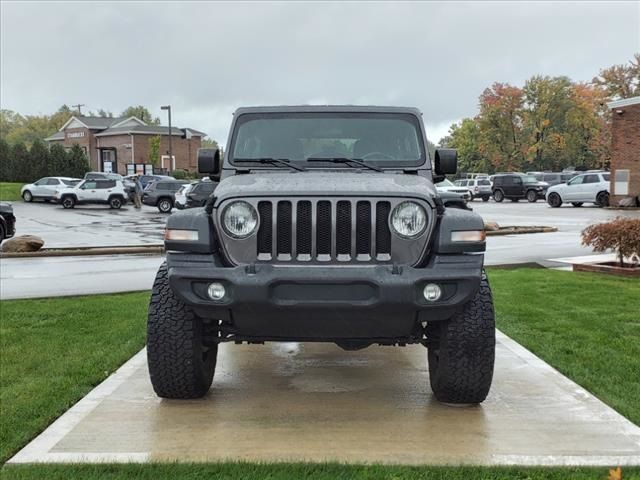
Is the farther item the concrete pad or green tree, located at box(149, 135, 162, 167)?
green tree, located at box(149, 135, 162, 167)

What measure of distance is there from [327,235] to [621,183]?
31.0 meters

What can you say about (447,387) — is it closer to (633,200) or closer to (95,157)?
(633,200)

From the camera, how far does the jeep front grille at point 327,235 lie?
3.89 meters

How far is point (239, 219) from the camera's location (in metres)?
3.95

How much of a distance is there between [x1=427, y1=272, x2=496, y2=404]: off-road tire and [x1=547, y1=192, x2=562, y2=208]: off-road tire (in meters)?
31.7

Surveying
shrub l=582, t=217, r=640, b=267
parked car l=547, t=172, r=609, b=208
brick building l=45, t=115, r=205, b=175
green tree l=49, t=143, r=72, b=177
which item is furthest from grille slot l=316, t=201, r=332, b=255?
brick building l=45, t=115, r=205, b=175

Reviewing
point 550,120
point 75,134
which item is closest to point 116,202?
point 75,134

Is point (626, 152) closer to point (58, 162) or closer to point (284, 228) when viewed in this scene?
point (284, 228)

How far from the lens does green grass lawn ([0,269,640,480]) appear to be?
11.4 feet

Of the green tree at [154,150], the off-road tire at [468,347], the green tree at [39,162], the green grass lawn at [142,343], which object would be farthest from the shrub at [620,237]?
the green tree at [154,150]

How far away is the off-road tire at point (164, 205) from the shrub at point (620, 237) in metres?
25.0

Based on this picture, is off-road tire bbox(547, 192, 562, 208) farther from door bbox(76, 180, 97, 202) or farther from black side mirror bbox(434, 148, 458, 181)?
black side mirror bbox(434, 148, 458, 181)

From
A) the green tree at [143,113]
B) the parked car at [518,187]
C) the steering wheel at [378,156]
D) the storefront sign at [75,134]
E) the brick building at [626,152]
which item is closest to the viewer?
the steering wheel at [378,156]

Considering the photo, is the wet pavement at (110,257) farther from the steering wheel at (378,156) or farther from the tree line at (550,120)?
the tree line at (550,120)
